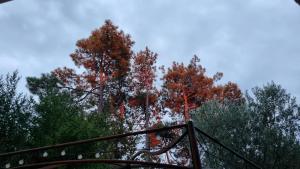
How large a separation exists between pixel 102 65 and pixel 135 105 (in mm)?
3889

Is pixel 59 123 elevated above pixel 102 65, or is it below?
below

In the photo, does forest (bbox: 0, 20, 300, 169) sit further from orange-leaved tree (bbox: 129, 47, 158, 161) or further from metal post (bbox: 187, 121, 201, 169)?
metal post (bbox: 187, 121, 201, 169)

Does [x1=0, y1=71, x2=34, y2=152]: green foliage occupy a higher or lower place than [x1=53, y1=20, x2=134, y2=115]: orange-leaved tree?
lower

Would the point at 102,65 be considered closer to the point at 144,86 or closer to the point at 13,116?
the point at 144,86

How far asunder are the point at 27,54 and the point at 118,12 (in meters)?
10.9

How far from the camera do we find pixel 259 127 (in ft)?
49.3

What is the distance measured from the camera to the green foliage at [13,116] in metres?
13.8

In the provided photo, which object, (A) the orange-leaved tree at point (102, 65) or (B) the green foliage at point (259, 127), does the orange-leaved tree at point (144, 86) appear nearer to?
(A) the orange-leaved tree at point (102, 65)

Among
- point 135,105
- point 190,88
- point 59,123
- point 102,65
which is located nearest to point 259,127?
point 59,123

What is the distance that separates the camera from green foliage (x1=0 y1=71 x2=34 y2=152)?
45.2 feet

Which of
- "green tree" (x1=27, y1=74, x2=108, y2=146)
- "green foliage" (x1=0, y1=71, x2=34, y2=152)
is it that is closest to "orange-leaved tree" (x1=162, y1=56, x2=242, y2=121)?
"green tree" (x1=27, y1=74, x2=108, y2=146)

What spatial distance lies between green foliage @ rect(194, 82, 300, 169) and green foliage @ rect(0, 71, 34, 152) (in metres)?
7.71

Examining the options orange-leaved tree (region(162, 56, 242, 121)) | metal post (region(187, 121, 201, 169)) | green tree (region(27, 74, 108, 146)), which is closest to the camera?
metal post (region(187, 121, 201, 169))

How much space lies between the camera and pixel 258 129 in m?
15.0
